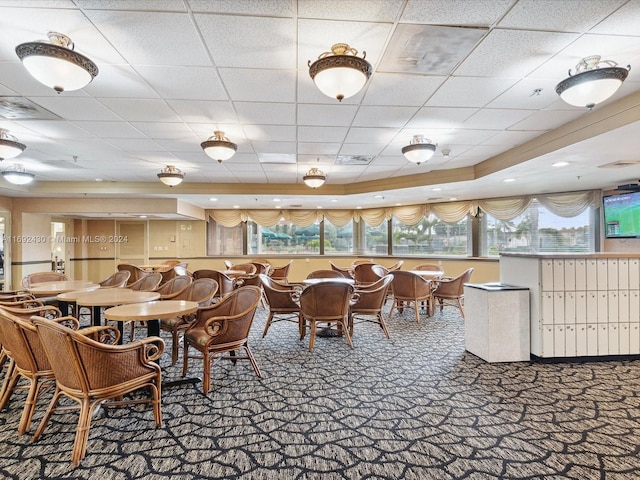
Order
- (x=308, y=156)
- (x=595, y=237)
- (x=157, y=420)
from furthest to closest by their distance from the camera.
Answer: (x=595, y=237)
(x=308, y=156)
(x=157, y=420)

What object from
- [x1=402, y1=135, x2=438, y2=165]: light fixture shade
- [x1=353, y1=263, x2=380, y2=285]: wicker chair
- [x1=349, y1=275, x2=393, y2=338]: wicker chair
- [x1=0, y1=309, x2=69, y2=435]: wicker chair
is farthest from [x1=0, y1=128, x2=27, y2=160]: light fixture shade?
[x1=353, y1=263, x2=380, y2=285]: wicker chair

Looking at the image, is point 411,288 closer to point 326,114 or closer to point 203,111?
point 326,114

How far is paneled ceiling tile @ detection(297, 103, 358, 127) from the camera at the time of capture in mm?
3402

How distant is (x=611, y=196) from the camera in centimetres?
584

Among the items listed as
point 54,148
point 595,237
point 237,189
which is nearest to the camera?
point 54,148

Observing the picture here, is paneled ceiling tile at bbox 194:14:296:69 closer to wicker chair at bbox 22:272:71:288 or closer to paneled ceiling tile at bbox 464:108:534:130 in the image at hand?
paneled ceiling tile at bbox 464:108:534:130

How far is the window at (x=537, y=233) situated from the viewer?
23.0ft

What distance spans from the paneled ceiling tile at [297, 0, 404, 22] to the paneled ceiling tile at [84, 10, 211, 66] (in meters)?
0.78

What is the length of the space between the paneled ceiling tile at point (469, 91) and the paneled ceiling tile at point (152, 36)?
6.96 ft

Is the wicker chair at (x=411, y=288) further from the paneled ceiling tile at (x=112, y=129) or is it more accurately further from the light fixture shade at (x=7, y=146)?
the light fixture shade at (x=7, y=146)

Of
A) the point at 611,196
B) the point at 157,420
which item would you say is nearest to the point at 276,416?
the point at 157,420

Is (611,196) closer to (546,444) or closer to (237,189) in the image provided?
(546,444)

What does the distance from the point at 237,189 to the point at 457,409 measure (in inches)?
242

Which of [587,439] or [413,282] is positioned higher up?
[413,282]
